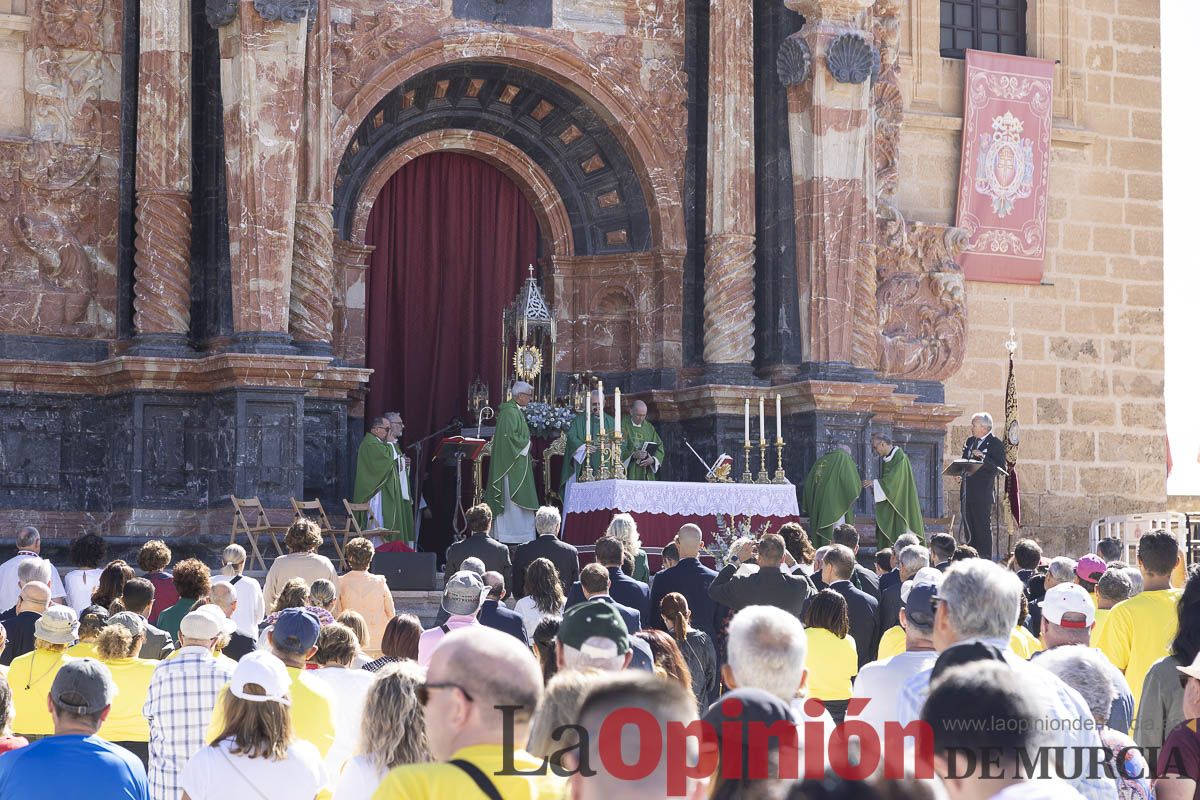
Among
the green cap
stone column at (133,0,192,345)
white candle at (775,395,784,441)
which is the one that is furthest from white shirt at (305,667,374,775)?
stone column at (133,0,192,345)

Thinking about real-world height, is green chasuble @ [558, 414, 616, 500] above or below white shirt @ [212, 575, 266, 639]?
above

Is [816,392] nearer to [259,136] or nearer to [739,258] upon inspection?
[739,258]

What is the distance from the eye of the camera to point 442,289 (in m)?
19.0

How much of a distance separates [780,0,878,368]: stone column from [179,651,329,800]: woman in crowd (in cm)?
1300

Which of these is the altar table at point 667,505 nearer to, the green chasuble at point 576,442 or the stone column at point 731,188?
the green chasuble at point 576,442

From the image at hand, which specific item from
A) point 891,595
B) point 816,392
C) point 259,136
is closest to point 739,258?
point 816,392

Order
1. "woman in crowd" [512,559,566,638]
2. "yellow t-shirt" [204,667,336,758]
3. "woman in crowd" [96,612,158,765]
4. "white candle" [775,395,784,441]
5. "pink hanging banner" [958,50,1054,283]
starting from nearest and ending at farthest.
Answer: "yellow t-shirt" [204,667,336,758] → "woman in crowd" [96,612,158,765] → "woman in crowd" [512,559,566,638] → "white candle" [775,395,784,441] → "pink hanging banner" [958,50,1054,283]

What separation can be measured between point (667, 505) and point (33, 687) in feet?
29.7

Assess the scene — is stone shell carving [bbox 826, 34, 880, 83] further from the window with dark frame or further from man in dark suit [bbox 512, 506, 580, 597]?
man in dark suit [bbox 512, 506, 580, 597]

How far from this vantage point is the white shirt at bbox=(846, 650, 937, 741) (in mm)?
5797

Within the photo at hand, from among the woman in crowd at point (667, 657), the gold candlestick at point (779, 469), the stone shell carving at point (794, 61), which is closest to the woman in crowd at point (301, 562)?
the woman in crowd at point (667, 657)

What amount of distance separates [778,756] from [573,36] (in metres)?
15.2

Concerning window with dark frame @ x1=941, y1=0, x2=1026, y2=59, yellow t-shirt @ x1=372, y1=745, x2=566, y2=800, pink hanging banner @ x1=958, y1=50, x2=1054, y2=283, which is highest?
window with dark frame @ x1=941, y1=0, x2=1026, y2=59

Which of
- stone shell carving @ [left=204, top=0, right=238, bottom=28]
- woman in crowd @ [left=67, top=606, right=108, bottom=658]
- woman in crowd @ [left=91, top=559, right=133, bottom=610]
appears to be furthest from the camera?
stone shell carving @ [left=204, top=0, right=238, bottom=28]
